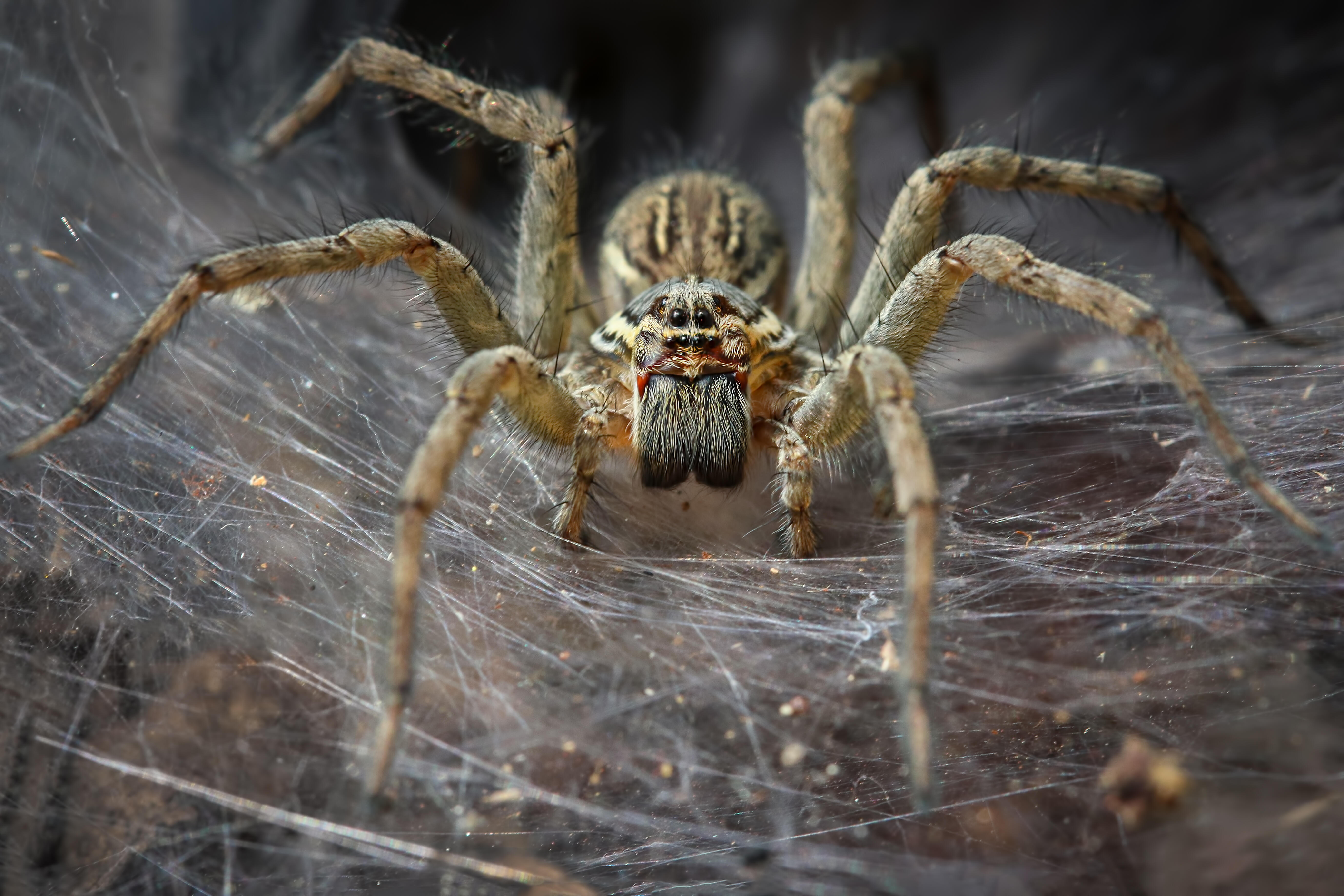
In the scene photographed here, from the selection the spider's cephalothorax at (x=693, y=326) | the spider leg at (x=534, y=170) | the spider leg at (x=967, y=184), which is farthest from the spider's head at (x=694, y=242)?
the spider leg at (x=967, y=184)

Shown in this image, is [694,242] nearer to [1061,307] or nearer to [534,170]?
[534,170]

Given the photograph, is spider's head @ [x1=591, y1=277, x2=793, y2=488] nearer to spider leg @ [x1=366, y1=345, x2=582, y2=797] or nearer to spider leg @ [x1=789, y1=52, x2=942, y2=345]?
spider leg @ [x1=366, y1=345, x2=582, y2=797]

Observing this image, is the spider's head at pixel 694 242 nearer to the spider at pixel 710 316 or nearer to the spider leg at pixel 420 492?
the spider at pixel 710 316

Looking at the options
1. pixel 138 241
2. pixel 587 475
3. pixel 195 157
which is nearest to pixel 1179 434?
pixel 587 475

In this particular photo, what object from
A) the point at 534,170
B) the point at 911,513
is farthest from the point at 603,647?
the point at 534,170

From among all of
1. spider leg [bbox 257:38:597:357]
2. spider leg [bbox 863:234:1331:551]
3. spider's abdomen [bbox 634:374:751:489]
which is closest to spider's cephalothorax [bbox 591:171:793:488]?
spider's abdomen [bbox 634:374:751:489]

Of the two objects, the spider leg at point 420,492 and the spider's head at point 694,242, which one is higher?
the spider's head at point 694,242

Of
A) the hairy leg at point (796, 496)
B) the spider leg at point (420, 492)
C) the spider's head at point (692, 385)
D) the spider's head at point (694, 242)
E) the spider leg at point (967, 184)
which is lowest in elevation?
the spider leg at point (420, 492)

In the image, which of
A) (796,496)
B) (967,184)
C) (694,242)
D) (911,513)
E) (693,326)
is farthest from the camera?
(694,242)
